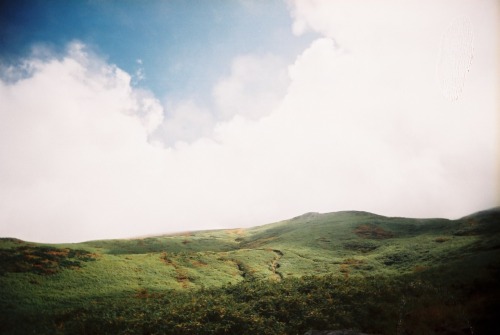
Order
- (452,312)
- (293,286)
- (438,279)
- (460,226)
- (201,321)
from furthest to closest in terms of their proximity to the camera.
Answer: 1. (460,226)
2. (293,286)
3. (438,279)
4. (201,321)
5. (452,312)

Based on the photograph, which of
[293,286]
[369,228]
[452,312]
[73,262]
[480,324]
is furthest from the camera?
[369,228]

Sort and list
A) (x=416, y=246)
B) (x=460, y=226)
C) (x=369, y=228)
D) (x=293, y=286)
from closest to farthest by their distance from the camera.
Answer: (x=293, y=286), (x=416, y=246), (x=460, y=226), (x=369, y=228)

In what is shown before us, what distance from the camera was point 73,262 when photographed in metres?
42.1

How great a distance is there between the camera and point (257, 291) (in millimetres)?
32281

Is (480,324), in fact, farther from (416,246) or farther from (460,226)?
(460,226)

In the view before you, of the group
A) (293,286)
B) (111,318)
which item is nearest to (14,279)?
(111,318)

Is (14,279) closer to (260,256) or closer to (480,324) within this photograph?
(260,256)

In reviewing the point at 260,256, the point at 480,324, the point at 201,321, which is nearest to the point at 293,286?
the point at 201,321

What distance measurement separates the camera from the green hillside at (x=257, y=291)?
23.2 m

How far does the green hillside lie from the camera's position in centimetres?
2317

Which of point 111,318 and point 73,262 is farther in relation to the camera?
point 73,262

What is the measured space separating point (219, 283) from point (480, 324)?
3383cm

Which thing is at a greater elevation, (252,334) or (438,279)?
(438,279)

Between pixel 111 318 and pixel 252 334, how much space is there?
13822 millimetres
